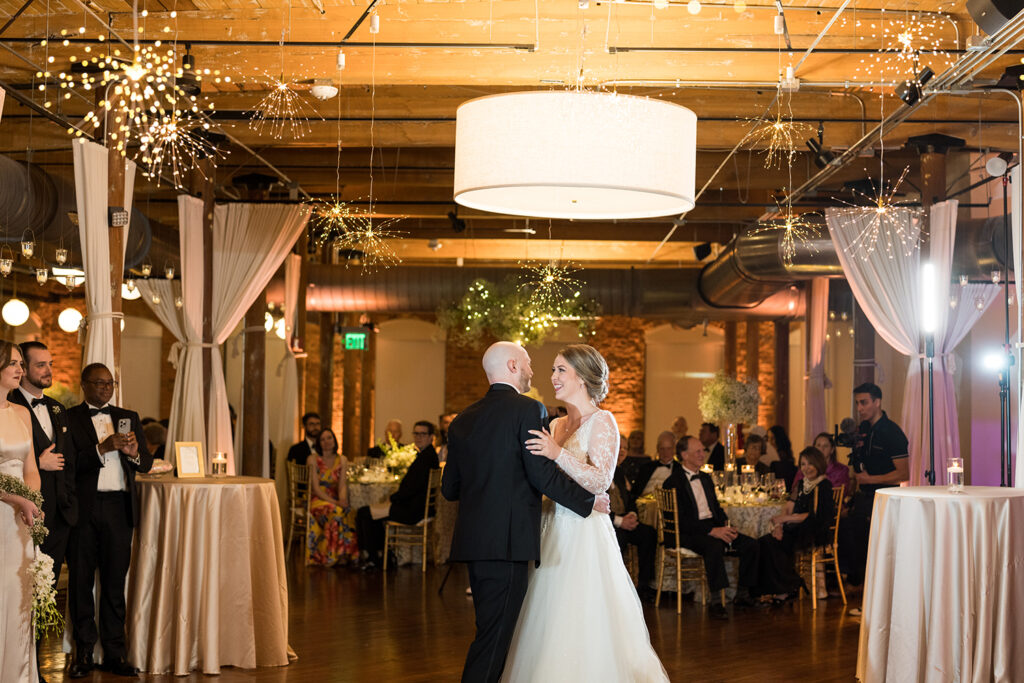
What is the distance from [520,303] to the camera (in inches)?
521

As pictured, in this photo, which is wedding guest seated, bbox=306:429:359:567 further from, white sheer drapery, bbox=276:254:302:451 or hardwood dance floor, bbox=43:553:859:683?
white sheer drapery, bbox=276:254:302:451

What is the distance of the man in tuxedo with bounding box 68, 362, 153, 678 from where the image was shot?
5660 millimetres

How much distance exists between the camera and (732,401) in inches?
648

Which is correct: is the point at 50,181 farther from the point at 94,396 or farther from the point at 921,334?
the point at 921,334

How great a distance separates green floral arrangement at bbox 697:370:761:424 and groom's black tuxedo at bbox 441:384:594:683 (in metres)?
12.4

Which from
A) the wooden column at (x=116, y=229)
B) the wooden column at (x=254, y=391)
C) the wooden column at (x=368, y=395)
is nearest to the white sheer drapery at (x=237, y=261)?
the wooden column at (x=254, y=391)

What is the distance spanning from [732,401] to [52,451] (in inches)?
490

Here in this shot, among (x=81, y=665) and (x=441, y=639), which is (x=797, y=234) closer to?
(x=441, y=639)

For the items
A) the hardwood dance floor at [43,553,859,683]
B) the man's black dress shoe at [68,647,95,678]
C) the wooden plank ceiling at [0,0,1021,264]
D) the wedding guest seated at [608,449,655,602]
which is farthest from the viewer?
the wedding guest seated at [608,449,655,602]

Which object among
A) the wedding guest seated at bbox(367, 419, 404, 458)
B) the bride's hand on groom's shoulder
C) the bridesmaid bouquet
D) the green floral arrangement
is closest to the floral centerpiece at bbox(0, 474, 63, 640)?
the bridesmaid bouquet

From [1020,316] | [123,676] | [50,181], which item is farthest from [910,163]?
[123,676]

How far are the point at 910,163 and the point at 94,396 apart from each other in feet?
28.5

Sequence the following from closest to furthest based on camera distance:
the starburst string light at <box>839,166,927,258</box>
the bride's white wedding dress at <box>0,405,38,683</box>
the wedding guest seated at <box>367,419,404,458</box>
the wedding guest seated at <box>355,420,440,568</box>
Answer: the bride's white wedding dress at <box>0,405,38,683</box> → the starburst string light at <box>839,166,927,258</box> → the wedding guest seated at <box>355,420,440,568</box> → the wedding guest seated at <box>367,419,404,458</box>

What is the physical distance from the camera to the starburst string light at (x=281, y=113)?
920 cm
